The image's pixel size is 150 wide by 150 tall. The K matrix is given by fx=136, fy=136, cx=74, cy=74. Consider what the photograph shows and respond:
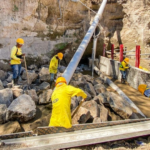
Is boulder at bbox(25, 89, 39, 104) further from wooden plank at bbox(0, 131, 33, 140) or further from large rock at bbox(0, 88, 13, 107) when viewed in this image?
wooden plank at bbox(0, 131, 33, 140)

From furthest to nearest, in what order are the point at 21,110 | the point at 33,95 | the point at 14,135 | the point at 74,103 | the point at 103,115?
the point at 33,95, the point at 74,103, the point at 103,115, the point at 21,110, the point at 14,135

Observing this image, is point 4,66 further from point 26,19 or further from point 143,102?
point 143,102

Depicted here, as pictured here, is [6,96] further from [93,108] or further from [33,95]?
[93,108]

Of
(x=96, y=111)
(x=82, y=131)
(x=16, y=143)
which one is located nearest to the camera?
(x=16, y=143)

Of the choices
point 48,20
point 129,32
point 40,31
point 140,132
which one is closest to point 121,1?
point 129,32

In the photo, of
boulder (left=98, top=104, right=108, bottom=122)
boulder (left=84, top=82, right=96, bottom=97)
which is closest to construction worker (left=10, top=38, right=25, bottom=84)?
boulder (left=84, top=82, right=96, bottom=97)

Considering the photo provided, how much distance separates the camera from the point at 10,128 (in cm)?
281

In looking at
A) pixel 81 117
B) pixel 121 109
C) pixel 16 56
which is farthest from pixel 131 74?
pixel 16 56

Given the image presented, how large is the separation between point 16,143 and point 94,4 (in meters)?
10.0

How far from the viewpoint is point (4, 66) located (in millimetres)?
6684

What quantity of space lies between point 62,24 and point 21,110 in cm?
674

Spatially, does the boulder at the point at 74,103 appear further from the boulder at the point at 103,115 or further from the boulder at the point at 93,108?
the boulder at the point at 103,115

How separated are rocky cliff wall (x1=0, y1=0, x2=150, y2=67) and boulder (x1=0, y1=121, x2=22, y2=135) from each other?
4.66 metres

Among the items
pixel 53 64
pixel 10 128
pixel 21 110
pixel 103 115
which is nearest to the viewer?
pixel 10 128
